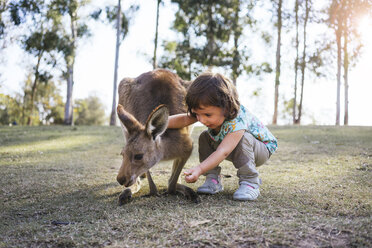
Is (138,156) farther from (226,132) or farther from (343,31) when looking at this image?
Answer: (343,31)

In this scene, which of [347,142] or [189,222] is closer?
[189,222]

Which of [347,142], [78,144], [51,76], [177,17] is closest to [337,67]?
[177,17]

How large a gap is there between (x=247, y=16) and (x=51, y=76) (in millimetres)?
11276

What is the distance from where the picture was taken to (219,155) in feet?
8.32

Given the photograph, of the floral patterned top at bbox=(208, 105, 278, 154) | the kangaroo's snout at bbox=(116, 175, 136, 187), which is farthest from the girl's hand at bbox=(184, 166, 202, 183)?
the kangaroo's snout at bbox=(116, 175, 136, 187)

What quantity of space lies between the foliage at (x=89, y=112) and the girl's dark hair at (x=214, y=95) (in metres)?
28.6

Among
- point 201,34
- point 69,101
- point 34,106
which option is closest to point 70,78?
point 69,101

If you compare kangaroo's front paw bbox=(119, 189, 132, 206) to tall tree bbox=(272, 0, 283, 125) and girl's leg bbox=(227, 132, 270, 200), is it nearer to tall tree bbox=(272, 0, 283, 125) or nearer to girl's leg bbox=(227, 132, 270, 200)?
girl's leg bbox=(227, 132, 270, 200)

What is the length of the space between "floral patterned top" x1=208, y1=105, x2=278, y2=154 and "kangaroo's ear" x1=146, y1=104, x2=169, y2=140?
43 centimetres

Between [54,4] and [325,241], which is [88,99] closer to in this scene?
[54,4]

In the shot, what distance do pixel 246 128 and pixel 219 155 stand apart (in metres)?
0.38

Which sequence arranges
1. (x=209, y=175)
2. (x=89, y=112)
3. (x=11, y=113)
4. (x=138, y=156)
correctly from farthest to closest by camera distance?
(x=89, y=112)
(x=11, y=113)
(x=209, y=175)
(x=138, y=156)

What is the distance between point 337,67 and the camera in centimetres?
1585

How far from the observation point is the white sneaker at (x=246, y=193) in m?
2.59
